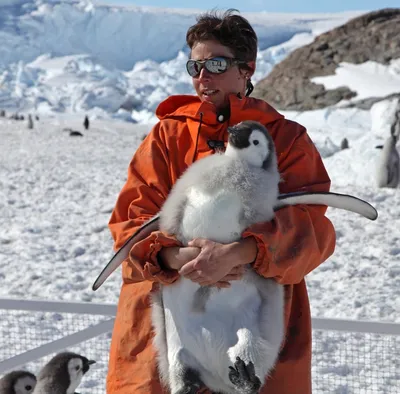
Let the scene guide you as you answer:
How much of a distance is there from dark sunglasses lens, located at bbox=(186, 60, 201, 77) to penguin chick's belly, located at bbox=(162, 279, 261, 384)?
16.7 inches

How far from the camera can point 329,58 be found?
93.8 feet

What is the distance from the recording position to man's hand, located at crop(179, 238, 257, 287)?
117 cm

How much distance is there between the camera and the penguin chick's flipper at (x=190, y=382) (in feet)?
4.02

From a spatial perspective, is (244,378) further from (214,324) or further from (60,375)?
(60,375)

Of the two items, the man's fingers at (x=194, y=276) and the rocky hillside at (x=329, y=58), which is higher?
the man's fingers at (x=194, y=276)

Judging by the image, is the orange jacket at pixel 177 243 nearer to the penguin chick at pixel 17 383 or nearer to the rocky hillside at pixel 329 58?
the penguin chick at pixel 17 383

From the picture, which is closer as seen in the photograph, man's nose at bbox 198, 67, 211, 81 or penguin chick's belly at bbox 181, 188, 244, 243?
penguin chick's belly at bbox 181, 188, 244, 243

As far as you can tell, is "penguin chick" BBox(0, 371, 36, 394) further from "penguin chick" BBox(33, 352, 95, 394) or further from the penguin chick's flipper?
the penguin chick's flipper

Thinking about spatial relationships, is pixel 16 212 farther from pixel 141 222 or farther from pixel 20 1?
pixel 20 1

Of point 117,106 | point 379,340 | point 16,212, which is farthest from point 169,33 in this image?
point 379,340

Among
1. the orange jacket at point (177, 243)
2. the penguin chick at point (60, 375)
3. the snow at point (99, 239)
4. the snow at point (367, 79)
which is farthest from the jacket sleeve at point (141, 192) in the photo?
the snow at point (367, 79)

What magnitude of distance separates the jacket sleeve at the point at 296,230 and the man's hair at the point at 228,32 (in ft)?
0.61

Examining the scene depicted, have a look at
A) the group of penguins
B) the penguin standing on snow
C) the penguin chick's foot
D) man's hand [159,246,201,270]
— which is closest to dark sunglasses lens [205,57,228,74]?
man's hand [159,246,201,270]

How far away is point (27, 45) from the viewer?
5731cm
